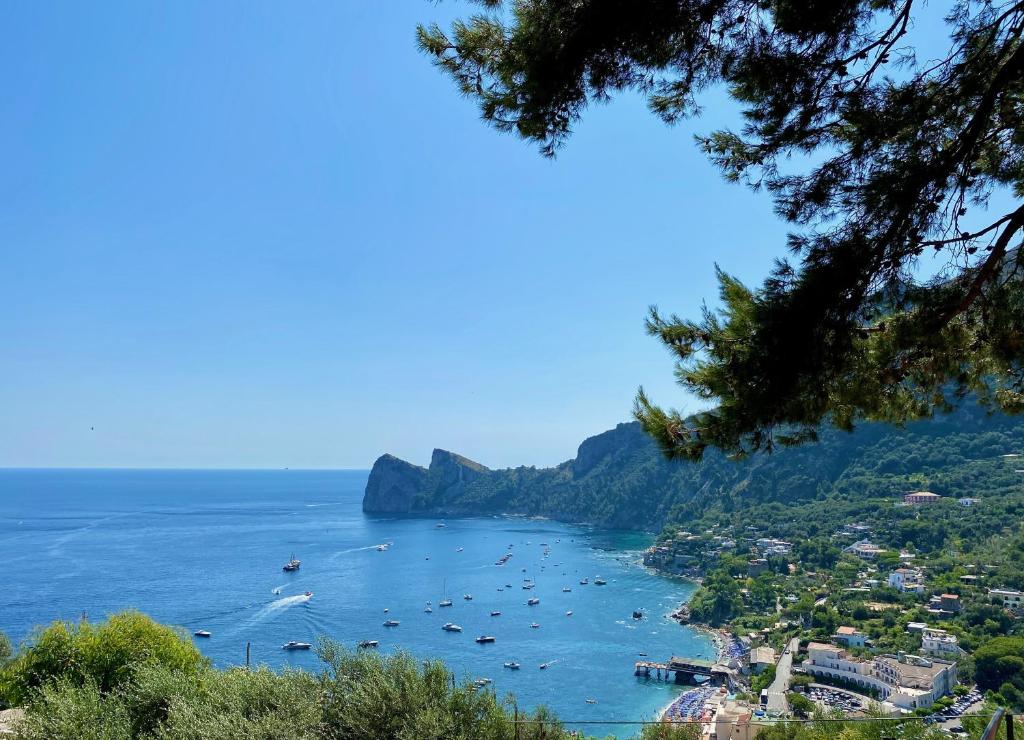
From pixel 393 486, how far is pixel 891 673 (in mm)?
68591

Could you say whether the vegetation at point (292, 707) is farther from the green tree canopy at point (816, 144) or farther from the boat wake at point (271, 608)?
the boat wake at point (271, 608)

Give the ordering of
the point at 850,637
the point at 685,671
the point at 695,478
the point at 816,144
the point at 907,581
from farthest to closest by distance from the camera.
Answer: the point at 695,478
the point at 907,581
the point at 850,637
the point at 685,671
the point at 816,144

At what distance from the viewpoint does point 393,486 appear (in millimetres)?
82250

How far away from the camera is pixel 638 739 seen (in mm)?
12758

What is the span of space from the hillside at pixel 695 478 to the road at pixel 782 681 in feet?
22.8

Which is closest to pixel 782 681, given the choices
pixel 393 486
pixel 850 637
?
pixel 850 637

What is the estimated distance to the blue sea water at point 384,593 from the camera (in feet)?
77.5

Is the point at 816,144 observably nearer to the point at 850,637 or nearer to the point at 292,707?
the point at 292,707

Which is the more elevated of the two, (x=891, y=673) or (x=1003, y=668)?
(x=1003, y=668)

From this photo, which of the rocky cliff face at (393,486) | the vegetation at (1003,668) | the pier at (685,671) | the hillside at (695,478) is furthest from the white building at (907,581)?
the rocky cliff face at (393,486)

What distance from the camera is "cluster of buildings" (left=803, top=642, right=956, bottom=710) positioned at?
18.1m

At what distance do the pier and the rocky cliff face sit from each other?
60801 millimetres

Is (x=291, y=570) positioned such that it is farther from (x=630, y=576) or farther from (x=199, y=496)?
(x=199, y=496)

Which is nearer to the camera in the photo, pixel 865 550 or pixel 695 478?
pixel 865 550
